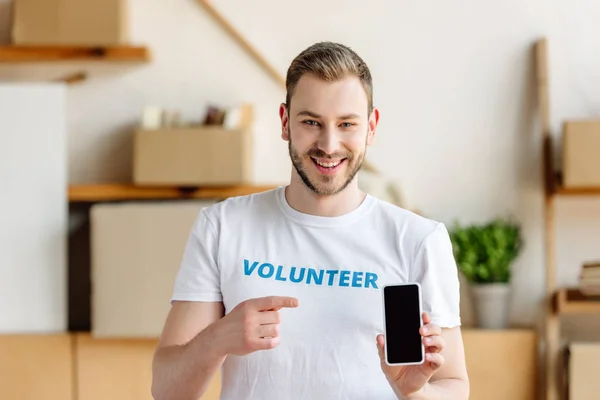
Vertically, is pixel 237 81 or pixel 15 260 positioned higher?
pixel 237 81

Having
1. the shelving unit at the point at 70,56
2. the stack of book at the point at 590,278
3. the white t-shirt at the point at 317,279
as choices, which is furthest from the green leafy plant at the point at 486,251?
the white t-shirt at the point at 317,279

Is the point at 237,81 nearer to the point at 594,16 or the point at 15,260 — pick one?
the point at 15,260

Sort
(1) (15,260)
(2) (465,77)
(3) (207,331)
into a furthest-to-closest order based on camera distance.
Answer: (2) (465,77)
(1) (15,260)
(3) (207,331)

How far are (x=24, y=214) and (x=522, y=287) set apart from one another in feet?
4.79

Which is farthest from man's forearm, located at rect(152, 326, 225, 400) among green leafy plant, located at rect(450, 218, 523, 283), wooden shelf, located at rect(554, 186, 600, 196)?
wooden shelf, located at rect(554, 186, 600, 196)

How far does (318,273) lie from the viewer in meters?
1.53

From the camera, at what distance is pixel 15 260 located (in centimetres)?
278

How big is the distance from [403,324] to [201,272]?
345mm

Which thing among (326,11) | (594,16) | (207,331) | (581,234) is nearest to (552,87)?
(594,16)

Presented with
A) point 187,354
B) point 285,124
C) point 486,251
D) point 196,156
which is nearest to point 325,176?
point 285,124

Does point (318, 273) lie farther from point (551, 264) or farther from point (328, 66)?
point (551, 264)

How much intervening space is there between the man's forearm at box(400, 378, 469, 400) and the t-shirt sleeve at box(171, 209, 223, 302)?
346mm

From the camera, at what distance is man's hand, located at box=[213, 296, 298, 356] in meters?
1.40

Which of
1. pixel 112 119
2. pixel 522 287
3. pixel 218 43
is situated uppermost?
pixel 218 43
